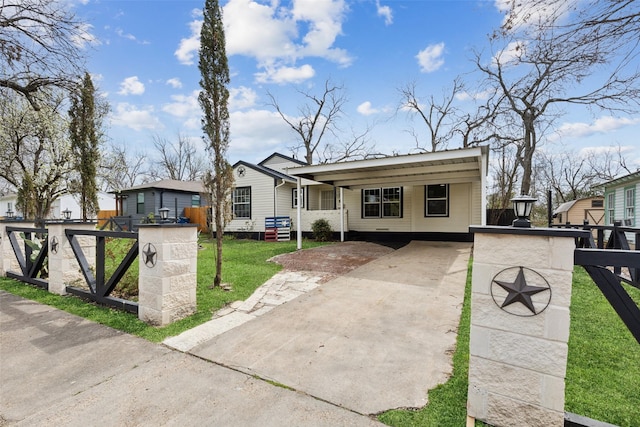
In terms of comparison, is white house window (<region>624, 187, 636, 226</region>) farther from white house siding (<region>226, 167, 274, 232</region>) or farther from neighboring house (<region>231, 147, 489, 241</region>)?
white house siding (<region>226, 167, 274, 232</region>)

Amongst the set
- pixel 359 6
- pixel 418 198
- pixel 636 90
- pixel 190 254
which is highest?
pixel 359 6

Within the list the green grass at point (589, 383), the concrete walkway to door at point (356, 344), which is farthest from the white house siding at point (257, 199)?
the green grass at point (589, 383)

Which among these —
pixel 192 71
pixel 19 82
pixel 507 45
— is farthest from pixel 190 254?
pixel 19 82

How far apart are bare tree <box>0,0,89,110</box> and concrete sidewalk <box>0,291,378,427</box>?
244 inches

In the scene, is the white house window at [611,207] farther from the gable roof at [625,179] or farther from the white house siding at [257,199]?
the white house siding at [257,199]

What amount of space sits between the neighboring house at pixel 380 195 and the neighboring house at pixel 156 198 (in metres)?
6.56

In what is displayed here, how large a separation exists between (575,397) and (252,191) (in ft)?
44.0

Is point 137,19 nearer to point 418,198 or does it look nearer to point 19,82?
point 19,82

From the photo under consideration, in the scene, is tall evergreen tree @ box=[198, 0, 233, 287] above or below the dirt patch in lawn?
above

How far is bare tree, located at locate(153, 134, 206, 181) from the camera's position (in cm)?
3259

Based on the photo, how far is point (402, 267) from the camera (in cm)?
662

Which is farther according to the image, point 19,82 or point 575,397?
point 19,82

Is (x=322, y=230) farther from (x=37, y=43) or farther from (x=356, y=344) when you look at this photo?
(x=37, y=43)

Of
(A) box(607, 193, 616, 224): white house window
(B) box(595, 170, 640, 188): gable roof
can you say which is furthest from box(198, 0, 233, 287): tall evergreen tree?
(A) box(607, 193, 616, 224): white house window
